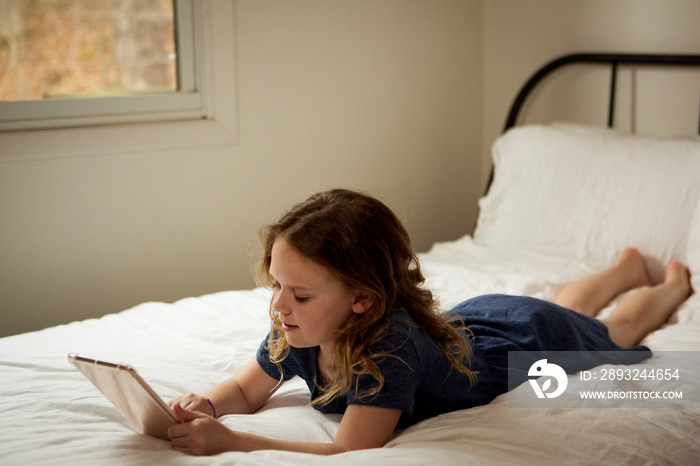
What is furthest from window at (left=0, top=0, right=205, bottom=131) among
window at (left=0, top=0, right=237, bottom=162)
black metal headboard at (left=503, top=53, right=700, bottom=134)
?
black metal headboard at (left=503, top=53, right=700, bottom=134)

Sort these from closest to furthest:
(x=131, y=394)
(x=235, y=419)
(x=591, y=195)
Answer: (x=131, y=394) < (x=235, y=419) < (x=591, y=195)

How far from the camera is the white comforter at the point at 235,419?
3.12 feet

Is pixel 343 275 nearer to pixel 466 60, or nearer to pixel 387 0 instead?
pixel 387 0

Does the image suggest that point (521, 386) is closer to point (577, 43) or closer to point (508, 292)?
point (508, 292)

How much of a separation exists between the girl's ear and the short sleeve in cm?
6

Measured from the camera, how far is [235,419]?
1125mm

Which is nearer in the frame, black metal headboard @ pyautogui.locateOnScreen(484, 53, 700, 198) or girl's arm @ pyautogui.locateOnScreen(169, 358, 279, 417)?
girl's arm @ pyautogui.locateOnScreen(169, 358, 279, 417)

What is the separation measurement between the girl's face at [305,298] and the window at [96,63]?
116 cm

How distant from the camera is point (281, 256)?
1.06m

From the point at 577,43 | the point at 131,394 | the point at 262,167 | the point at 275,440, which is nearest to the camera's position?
the point at 131,394

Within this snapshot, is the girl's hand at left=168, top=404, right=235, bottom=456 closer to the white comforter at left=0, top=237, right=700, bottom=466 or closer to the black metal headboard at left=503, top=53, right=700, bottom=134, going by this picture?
the white comforter at left=0, top=237, right=700, bottom=466

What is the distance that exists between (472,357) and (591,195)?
0.99 m

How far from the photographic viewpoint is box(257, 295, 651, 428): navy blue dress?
1.03 metres

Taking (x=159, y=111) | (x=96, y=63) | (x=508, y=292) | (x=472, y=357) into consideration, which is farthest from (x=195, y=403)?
(x=96, y=63)
